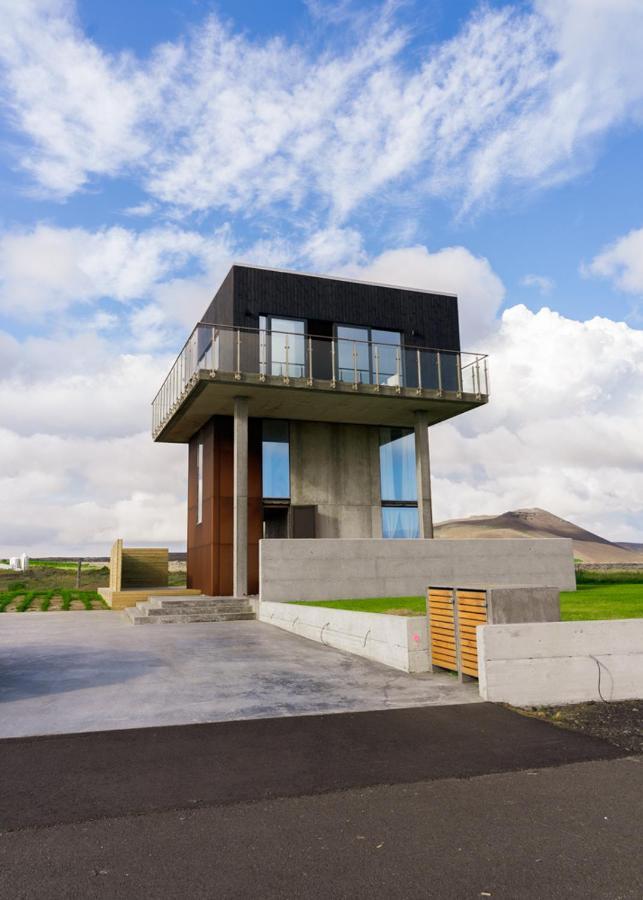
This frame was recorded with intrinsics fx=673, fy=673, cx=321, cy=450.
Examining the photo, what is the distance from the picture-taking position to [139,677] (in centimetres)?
930

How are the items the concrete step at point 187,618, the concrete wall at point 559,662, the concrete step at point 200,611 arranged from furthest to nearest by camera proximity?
the concrete step at point 200,611, the concrete step at point 187,618, the concrete wall at point 559,662

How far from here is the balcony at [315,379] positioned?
60.2ft

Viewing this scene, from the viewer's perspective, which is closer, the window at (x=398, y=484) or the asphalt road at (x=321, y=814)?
the asphalt road at (x=321, y=814)

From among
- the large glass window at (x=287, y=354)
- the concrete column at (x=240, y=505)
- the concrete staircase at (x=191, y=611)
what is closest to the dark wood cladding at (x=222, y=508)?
the concrete column at (x=240, y=505)

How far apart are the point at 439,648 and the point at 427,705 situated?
177cm

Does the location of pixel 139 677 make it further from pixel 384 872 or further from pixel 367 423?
pixel 367 423

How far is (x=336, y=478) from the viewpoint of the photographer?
21672mm

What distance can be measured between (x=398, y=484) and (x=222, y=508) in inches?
234

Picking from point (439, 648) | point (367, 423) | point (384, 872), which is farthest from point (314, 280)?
point (384, 872)

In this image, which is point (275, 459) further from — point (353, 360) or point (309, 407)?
point (353, 360)

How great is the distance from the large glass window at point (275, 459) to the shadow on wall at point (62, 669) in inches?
371

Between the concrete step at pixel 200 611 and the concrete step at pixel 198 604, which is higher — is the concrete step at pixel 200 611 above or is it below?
below

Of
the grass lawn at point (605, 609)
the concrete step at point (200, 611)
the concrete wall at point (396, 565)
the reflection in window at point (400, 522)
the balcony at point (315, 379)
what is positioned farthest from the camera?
the reflection in window at point (400, 522)

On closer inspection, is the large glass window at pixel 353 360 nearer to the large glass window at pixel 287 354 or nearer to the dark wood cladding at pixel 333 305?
the large glass window at pixel 287 354
